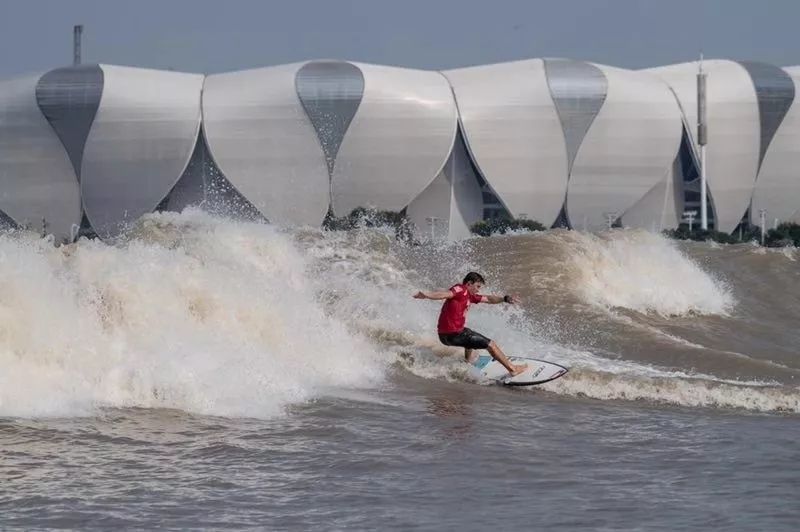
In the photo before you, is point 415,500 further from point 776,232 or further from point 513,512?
point 776,232

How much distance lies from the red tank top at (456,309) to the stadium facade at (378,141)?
52.8m

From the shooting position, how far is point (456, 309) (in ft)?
38.2

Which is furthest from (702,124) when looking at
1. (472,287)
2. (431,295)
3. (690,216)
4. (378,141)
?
(431,295)

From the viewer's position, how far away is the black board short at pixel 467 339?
1169 cm

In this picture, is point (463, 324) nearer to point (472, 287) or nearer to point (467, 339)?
point (467, 339)

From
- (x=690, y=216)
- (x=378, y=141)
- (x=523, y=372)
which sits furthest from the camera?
(x=690, y=216)

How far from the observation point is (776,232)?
59.2 metres

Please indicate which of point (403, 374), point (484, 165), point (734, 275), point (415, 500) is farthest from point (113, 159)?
point (415, 500)

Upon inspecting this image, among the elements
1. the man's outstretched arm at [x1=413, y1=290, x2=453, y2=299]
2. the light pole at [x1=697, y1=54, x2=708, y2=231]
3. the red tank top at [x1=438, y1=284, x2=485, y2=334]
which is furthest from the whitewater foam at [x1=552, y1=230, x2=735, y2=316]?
the light pole at [x1=697, y1=54, x2=708, y2=231]

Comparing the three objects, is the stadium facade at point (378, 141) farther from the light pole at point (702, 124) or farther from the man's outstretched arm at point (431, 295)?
the man's outstretched arm at point (431, 295)

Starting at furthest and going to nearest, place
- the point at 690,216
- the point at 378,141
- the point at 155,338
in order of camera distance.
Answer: the point at 690,216 < the point at 378,141 < the point at 155,338

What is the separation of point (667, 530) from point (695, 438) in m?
2.73

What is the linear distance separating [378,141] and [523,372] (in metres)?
54.2

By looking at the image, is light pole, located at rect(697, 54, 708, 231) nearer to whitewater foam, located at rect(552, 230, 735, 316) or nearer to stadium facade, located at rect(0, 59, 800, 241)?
stadium facade, located at rect(0, 59, 800, 241)
